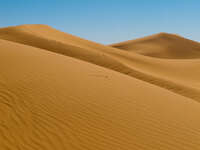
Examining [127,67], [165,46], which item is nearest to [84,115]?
[127,67]

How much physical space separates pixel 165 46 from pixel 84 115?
57.9m

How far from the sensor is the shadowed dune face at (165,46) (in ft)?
174

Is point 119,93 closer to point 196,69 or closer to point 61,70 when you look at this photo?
point 61,70

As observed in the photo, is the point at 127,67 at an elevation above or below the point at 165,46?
below

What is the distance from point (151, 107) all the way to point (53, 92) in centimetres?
244

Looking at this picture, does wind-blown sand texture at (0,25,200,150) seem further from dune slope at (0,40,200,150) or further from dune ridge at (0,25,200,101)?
dune ridge at (0,25,200,101)

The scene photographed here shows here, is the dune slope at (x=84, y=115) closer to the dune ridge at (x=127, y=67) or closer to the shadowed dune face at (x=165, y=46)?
the dune ridge at (x=127, y=67)

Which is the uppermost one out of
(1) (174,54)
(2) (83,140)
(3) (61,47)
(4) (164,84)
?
(1) (174,54)

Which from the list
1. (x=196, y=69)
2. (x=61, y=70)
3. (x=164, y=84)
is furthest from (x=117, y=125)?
(x=196, y=69)

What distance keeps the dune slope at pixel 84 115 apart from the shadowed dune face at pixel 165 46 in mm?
47567

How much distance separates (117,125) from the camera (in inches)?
177

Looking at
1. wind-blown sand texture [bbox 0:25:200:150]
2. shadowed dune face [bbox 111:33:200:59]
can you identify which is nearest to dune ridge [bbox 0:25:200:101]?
wind-blown sand texture [bbox 0:25:200:150]

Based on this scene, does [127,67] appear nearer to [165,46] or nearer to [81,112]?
[81,112]

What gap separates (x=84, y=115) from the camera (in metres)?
4.71
